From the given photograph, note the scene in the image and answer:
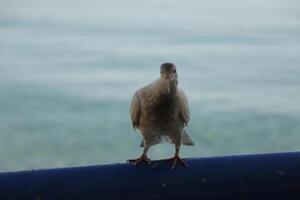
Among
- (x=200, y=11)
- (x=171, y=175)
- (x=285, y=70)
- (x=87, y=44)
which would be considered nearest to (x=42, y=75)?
(x=87, y=44)

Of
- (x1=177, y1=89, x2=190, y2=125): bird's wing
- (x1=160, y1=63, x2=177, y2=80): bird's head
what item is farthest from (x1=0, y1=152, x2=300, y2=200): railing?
(x1=177, y1=89, x2=190, y2=125): bird's wing

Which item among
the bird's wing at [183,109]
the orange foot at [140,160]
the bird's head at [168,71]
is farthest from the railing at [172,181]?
the bird's wing at [183,109]

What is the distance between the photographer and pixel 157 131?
3199 millimetres

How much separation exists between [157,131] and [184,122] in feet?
0.40

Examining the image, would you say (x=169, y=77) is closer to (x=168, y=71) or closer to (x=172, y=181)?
(x=168, y=71)

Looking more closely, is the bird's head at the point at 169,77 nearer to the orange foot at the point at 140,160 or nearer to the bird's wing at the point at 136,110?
the bird's wing at the point at 136,110

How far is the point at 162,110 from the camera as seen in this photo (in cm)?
316

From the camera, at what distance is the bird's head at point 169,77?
305 cm

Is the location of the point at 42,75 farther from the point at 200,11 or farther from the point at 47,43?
the point at 200,11

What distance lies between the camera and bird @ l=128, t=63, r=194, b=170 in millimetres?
3094

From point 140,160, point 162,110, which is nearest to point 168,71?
point 162,110

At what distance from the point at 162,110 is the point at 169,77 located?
0.17 meters

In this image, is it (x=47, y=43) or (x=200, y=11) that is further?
(x=200, y=11)

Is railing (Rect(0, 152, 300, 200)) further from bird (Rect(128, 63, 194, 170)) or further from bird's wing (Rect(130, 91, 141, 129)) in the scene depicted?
A: bird's wing (Rect(130, 91, 141, 129))
